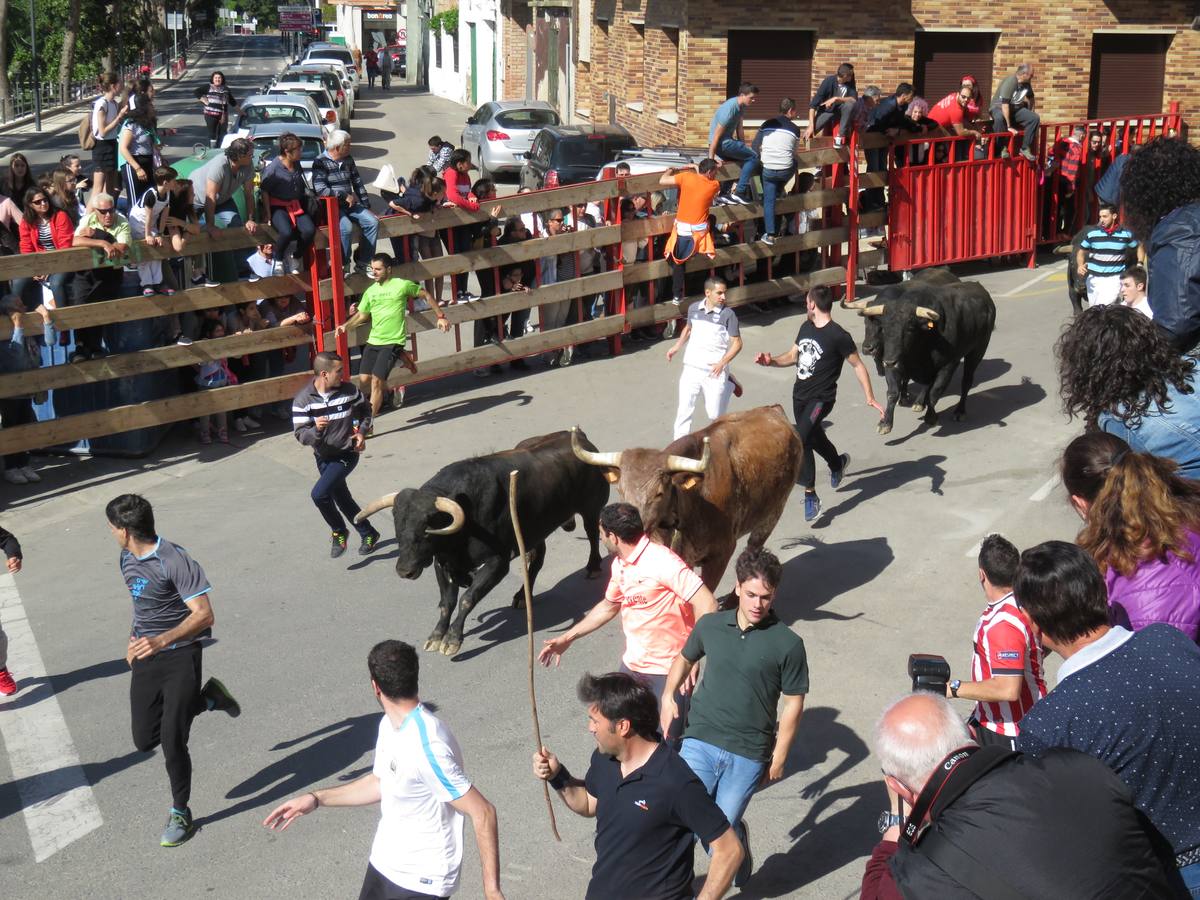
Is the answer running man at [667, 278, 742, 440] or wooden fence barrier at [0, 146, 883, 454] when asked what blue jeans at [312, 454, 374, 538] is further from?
wooden fence barrier at [0, 146, 883, 454]

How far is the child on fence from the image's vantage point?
13422 millimetres

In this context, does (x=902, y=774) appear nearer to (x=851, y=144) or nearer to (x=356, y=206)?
(x=356, y=206)

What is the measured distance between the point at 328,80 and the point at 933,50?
2097cm

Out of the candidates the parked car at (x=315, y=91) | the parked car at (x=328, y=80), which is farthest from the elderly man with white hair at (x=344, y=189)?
the parked car at (x=328, y=80)

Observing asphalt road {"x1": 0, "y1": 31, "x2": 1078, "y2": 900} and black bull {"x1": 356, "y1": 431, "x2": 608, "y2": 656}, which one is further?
black bull {"x1": 356, "y1": 431, "x2": 608, "y2": 656}

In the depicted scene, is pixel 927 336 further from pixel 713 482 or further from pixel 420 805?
pixel 420 805

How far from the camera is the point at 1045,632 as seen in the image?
14.5 ft

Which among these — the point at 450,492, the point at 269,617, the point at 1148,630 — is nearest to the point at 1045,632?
the point at 1148,630

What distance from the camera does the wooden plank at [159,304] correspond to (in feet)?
40.2

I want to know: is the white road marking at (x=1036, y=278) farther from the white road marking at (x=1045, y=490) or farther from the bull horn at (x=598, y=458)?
the bull horn at (x=598, y=458)

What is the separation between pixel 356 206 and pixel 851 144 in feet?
21.3

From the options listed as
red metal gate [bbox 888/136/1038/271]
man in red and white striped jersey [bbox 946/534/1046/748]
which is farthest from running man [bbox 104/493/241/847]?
red metal gate [bbox 888/136/1038/271]

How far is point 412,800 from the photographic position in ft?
17.3

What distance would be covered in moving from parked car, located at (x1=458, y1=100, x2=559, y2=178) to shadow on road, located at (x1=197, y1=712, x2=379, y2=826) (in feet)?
72.5
